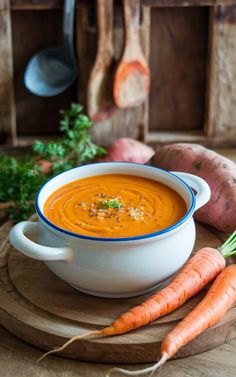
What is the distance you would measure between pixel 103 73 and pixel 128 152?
24 centimetres

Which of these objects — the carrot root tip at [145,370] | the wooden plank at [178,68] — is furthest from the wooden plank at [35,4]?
the carrot root tip at [145,370]

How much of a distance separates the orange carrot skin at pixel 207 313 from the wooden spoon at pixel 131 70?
82 centimetres

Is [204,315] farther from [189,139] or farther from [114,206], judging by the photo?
[189,139]

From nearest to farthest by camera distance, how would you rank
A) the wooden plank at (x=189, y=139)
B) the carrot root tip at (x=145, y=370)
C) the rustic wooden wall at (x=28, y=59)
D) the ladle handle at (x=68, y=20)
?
the carrot root tip at (x=145, y=370)
the ladle handle at (x=68, y=20)
the rustic wooden wall at (x=28, y=59)
the wooden plank at (x=189, y=139)

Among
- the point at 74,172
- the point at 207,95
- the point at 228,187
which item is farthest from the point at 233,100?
the point at 74,172

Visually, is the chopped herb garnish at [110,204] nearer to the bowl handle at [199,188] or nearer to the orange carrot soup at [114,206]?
the orange carrot soup at [114,206]

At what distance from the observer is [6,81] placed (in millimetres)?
1917


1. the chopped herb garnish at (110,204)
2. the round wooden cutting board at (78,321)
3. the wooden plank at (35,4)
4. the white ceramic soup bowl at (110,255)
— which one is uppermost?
the wooden plank at (35,4)

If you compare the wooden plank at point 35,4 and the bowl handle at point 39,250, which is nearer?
the bowl handle at point 39,250

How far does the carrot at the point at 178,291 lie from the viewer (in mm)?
1096

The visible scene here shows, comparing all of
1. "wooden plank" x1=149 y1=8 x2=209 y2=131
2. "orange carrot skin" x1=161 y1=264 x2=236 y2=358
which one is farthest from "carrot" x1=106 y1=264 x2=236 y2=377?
"wooden plank" x1=149 y1=8 x2=209 y2=131

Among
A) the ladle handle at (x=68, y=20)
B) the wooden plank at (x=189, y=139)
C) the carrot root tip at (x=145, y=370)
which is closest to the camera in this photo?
the carrot root tip at (x=145, y=370)

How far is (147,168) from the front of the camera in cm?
133

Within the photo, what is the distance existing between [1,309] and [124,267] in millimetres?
237
